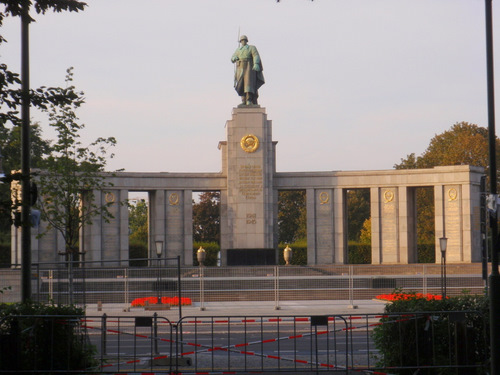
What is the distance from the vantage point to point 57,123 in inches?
1273

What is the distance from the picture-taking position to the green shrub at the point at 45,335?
11.8 metres

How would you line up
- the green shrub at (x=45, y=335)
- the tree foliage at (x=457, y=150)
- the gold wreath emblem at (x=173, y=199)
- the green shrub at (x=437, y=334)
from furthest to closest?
the tree foliage at (x=457, y=150) → the gold wreath emblem at (x=173, y=199) → the green shrub at (x=45, y=335) → the green shrub at (x=437, y=334)

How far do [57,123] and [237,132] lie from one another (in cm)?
1770

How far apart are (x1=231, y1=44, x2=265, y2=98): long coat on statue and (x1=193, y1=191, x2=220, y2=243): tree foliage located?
112 feet

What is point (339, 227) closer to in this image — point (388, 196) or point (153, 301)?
point (388, 196)

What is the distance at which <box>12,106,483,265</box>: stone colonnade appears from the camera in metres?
48.1

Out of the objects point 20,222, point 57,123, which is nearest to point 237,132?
point 57,123

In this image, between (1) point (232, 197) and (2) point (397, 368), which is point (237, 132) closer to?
(1) point (232, 197)

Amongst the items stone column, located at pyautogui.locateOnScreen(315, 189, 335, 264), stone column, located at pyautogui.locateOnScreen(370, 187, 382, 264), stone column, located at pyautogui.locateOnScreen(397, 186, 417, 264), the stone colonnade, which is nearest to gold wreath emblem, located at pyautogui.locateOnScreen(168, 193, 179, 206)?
the stone colonnade

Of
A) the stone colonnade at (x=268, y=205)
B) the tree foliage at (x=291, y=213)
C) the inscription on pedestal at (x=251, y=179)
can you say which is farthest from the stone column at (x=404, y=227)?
the tree foliage at (x=291, y=213)

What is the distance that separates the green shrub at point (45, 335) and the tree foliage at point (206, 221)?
69.1 metres

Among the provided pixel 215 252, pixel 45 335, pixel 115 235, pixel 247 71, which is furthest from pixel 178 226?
pixel 45 335

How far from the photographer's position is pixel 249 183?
48375mm

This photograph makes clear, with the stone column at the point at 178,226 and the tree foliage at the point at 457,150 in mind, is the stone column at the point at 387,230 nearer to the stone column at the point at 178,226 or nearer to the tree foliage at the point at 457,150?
the stone column at the point at 178,226
